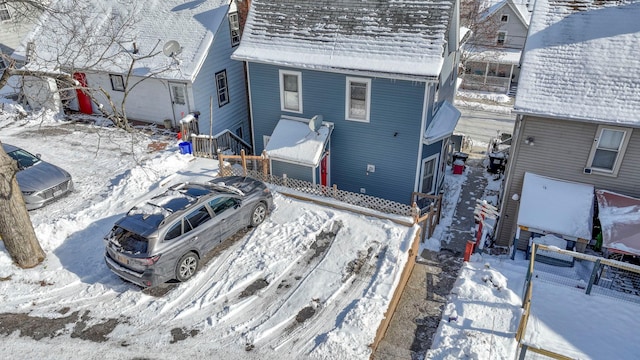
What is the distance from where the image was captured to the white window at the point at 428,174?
16573 mm

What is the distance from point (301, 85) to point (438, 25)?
5.28 metres

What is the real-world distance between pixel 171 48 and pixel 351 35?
826cm

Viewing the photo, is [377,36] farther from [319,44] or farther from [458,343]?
[458,343]

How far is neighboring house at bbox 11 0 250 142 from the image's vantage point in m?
19.8

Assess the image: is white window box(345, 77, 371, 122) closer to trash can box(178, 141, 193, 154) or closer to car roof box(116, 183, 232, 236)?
car roof box(116, 183, 232, 236)

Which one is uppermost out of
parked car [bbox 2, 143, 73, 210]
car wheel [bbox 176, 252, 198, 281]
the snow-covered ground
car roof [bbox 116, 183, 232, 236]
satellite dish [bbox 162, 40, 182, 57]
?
satellite dish [bbox 162, 40, 182, 57]

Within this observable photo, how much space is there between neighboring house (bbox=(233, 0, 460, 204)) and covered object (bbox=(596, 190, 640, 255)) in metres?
5.40

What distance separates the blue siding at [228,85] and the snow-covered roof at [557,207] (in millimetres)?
13844

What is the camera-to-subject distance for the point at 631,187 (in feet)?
43.8

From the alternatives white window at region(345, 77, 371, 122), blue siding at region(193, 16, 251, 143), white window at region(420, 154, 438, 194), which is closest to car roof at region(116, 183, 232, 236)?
white window at region(345, 77, 371, 122)

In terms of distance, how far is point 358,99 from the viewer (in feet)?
52.6

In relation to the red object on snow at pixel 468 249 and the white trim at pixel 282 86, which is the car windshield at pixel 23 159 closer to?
the white trim at pixel 282 86

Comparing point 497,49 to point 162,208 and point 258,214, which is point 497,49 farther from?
point 162,208

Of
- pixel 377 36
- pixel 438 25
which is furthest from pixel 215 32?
pixel 438 25
